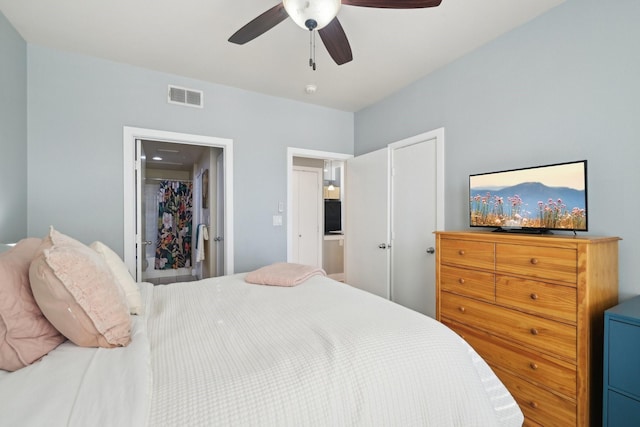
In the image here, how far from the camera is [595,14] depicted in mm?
1753

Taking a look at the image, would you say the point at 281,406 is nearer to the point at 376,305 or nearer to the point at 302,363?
the point at 302,363

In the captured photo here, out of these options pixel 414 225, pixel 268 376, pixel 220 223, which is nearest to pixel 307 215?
pixel 220 223

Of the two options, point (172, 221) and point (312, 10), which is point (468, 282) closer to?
point (312, 10)

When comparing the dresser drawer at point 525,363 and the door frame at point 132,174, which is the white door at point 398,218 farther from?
the door frame at point 132,174

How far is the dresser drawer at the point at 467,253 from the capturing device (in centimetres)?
187

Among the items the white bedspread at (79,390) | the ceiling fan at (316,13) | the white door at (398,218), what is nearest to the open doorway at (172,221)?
the white door at (398,218)

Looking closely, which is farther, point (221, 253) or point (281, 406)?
point (221, 253)

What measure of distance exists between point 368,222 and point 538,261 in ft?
6.51

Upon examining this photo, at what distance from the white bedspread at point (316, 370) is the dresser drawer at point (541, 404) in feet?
1.79

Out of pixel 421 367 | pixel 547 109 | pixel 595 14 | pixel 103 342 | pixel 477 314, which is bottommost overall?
pixel 477 314

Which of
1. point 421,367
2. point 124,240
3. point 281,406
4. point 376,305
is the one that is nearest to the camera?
point 281,406

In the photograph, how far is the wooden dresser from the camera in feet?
4.75

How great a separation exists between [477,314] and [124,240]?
9.81 ft

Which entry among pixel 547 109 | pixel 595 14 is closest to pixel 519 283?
pixel 547 109
